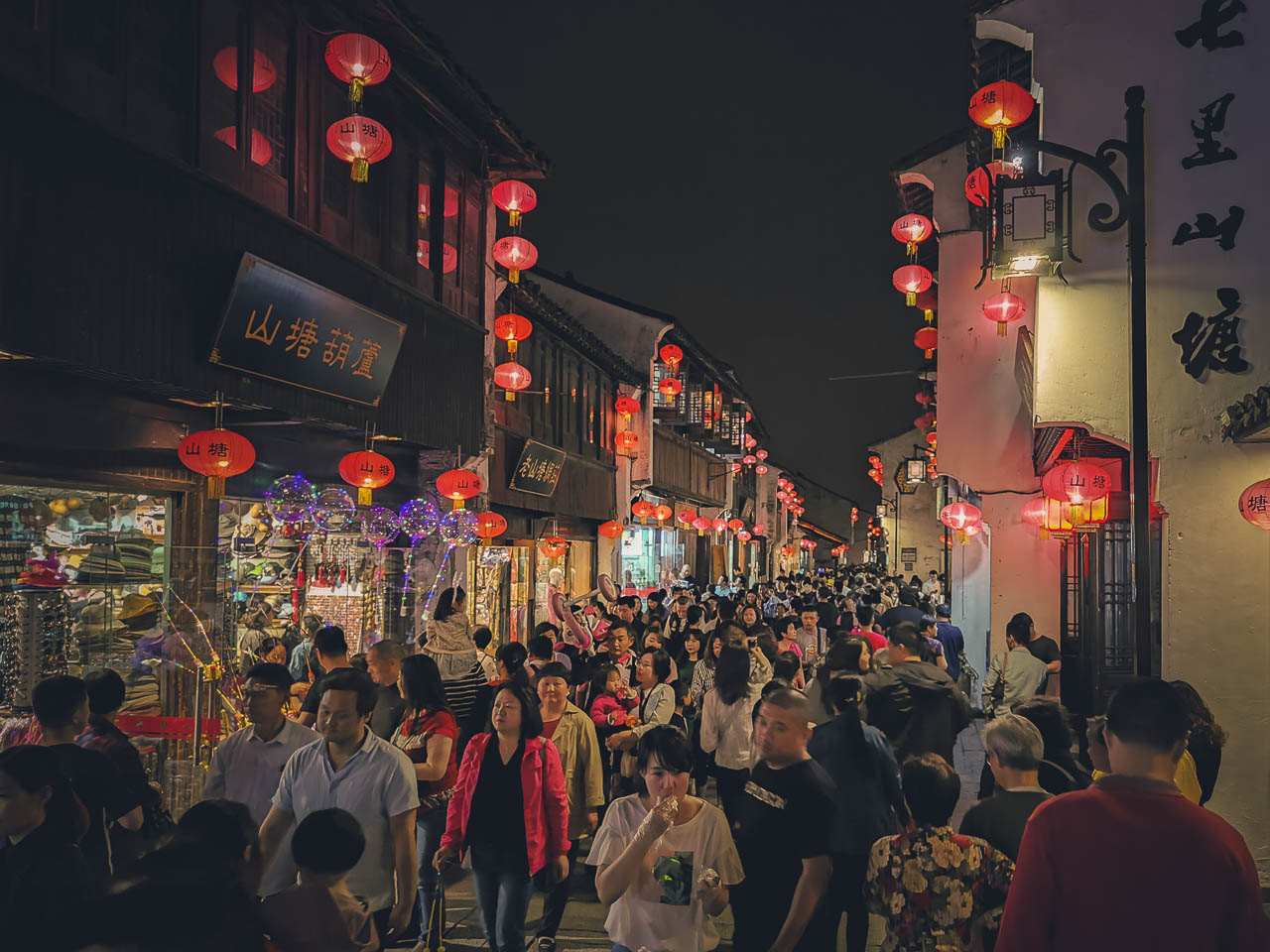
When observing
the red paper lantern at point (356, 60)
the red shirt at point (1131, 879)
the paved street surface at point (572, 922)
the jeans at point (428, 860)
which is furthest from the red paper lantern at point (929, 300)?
the red shirt at point (1131, 879)

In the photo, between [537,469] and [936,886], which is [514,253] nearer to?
[537,469]

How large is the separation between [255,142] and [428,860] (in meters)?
7.22

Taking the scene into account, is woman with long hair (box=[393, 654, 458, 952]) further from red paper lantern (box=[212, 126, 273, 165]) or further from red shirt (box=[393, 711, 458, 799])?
red paper lantern (box=[212, 126, 273, 165])

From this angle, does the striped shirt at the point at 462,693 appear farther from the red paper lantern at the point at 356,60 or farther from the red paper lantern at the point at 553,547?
the red paper lantern at the point at 553,547

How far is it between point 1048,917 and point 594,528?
73.2 feet

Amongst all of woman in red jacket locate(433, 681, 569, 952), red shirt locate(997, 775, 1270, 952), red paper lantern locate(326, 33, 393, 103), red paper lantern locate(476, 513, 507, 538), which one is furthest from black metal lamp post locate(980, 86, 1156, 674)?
red paper lantern locate(476, 513, 507, 538)

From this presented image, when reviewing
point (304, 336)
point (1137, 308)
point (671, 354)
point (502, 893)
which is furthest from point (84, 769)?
point (671, 354)

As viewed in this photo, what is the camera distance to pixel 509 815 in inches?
212

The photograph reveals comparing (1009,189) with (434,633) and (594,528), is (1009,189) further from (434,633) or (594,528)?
(594,528)

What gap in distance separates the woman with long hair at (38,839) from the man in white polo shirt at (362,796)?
96 cm

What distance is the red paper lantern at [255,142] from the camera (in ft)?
29.4

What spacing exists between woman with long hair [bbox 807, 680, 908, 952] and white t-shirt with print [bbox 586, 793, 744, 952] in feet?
3.70

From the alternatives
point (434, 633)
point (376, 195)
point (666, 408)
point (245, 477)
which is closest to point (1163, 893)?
point (434, 633)

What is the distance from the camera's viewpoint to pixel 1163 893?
298 cm
